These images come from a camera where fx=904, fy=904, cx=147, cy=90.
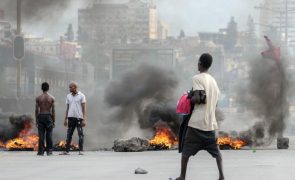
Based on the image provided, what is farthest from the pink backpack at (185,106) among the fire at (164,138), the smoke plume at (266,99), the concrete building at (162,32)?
the concrete building at (162,32)

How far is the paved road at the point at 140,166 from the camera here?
12.5 metres

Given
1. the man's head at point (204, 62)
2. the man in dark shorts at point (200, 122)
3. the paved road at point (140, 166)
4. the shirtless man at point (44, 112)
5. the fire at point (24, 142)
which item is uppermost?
the man's head at point (204, 62)

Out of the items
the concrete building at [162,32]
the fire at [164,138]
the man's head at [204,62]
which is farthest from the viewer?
the concrete building at [162,32]

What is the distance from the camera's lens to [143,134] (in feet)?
93.9

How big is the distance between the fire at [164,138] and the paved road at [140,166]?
3154 millimetres

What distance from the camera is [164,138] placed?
73.7 ft

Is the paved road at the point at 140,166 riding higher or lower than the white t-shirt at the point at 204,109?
lower

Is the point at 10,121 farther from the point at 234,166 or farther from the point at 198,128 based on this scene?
the point at 198,128

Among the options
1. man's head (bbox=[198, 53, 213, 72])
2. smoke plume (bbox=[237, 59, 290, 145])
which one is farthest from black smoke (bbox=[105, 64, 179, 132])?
man's head (bbox=[198, 53, 213, 72])

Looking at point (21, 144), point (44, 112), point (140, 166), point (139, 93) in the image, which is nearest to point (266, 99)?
point (139, 93)

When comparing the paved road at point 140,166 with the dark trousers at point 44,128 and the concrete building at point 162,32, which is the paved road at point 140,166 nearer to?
the dark trousers at point 44,128

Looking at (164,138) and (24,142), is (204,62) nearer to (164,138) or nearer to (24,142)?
(164,138)

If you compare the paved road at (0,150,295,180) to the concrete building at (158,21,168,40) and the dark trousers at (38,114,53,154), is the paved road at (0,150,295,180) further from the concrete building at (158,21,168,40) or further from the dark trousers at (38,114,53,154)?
the concrete building at (158,21,168,40)

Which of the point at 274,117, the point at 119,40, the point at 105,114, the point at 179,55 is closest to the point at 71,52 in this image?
the point at 179,55
